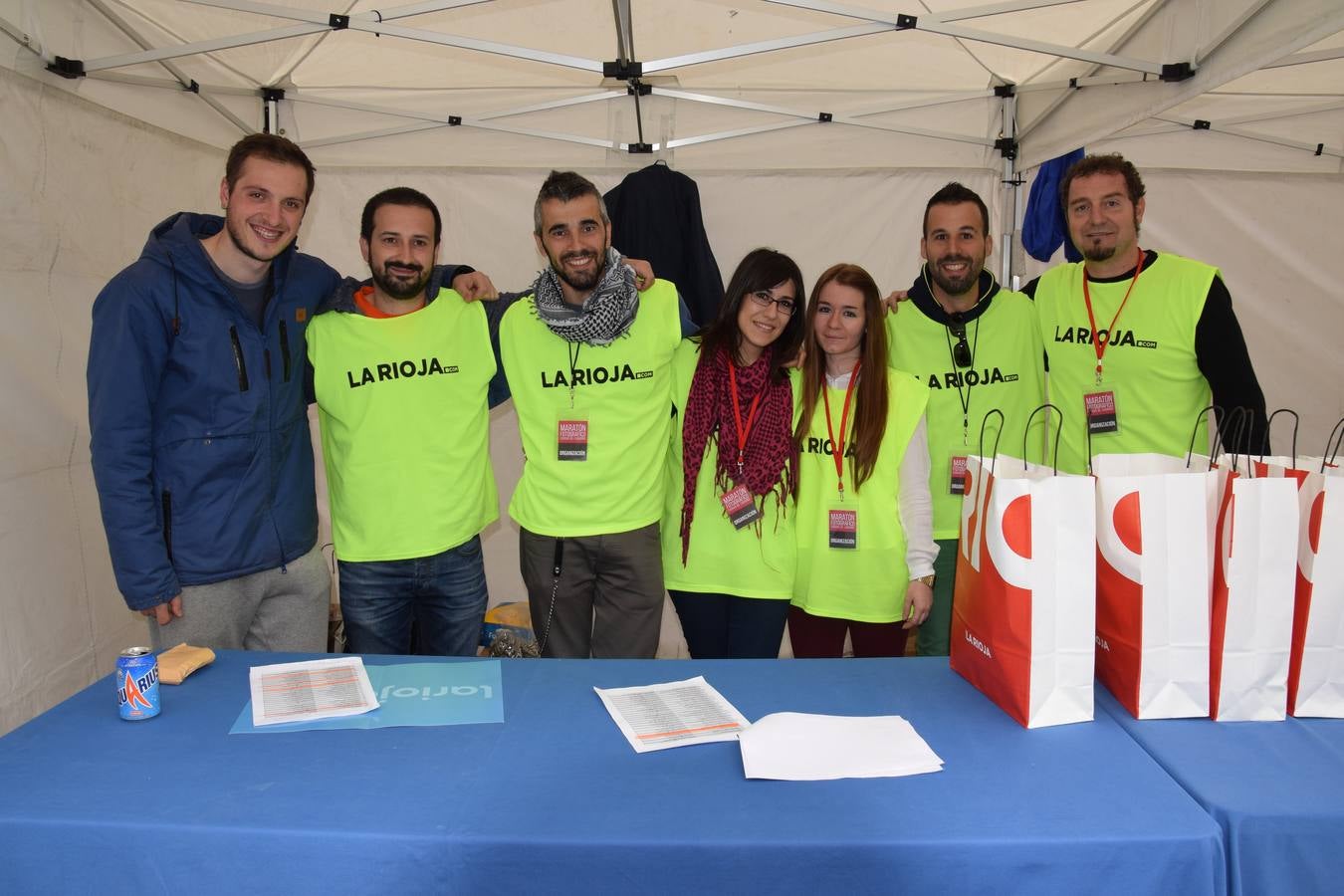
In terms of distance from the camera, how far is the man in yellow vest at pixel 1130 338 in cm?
239

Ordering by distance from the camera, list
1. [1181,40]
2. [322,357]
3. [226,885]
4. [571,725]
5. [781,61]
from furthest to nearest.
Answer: [781,61], [1181,40], [322,357], [571,725], [226,885]

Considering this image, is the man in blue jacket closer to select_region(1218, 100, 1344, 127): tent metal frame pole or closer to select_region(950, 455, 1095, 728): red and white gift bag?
select_region(950, 455, 1095, 728): red and white gift bag

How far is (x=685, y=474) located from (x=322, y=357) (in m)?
0.98

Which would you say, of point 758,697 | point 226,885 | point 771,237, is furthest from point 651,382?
point 771,237

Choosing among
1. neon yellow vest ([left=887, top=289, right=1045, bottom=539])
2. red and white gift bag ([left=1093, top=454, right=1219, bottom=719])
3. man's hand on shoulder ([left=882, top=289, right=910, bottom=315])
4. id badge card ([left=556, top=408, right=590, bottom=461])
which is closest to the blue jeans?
id badge card ([left=556, top=408, right=590, bottom=461])

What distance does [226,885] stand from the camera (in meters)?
1.12

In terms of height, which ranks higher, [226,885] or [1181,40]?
[1181,40]

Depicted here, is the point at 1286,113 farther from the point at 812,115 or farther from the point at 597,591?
the point at 597,591

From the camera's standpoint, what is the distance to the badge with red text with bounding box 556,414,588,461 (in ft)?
7.34

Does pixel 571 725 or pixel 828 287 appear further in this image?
pixel 828 287

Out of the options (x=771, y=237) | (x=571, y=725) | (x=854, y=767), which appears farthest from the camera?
(x=771, y=237)

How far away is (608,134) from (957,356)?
74.9 inches

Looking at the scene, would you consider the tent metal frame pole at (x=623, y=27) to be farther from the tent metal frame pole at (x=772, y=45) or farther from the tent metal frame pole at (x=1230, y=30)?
the tent metal frame pole at (x=1230, y=30)

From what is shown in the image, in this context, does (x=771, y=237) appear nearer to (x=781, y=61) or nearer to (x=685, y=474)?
(x=781, y=61)
